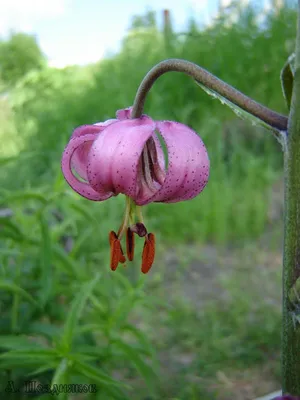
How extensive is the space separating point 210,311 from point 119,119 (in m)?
1.57

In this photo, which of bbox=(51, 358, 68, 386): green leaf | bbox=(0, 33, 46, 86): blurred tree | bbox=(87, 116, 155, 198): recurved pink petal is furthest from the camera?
bbox=(0, 33, 46, 86): blurred tree

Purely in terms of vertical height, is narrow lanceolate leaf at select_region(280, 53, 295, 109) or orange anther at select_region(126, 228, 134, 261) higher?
narrow lanceolate leaf at select_region(280, 53, 295, 109)

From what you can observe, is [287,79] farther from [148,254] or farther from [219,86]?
[148,254]

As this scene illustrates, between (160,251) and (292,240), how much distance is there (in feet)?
7.48

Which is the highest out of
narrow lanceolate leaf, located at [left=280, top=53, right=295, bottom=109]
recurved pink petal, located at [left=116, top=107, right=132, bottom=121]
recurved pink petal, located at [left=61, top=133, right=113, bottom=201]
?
narrow lanceolate leaf, located at [left=280, top=53, right=295, bottom=109]

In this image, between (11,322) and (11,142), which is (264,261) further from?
(11,142)

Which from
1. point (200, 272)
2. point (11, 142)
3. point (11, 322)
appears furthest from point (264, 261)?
point (11, 142)

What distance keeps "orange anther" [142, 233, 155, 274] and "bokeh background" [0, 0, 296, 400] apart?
36cm

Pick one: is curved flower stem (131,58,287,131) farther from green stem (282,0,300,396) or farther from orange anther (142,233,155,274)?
orange anther (142,233,155,274)

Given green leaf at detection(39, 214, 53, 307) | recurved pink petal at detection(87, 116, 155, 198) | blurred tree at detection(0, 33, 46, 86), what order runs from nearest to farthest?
1. recurved pink petal at detection(87, 116, 155, 198)
2. green leaf at detection(39, 214, 53, 307)
3. blurred tree at detection(0, 33, 46, 86)

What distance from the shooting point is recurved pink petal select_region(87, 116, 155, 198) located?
0.49 metres

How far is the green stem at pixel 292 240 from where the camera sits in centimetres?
50

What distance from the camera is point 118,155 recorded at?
1.62ft

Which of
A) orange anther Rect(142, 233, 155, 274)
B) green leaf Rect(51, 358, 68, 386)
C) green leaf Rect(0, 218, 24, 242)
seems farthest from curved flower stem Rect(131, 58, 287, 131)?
green leaf Rect(0, 218, 24, 242)
